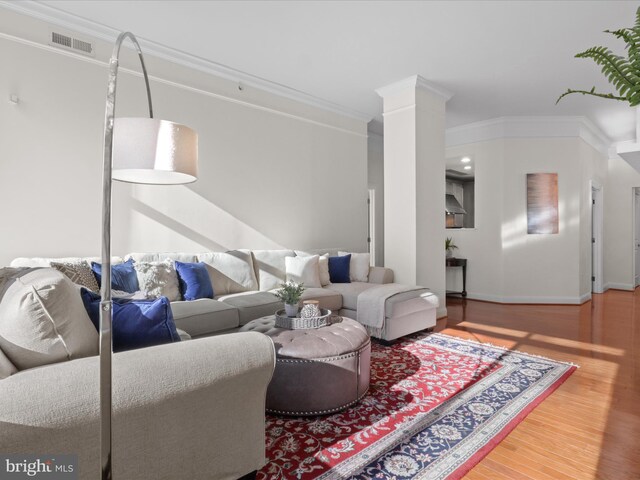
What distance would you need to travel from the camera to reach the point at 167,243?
13.2ft

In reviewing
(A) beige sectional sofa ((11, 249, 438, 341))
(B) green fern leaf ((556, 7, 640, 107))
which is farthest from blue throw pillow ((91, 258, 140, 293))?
(B) green fern leaf ((556, 7, 640, 107))

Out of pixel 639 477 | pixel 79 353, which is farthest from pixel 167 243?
pixel 639 477

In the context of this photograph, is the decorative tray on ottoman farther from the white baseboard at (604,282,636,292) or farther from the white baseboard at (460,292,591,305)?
the white baseboard at (604,282,636,292)

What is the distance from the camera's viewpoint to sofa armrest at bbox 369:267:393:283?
4.80m

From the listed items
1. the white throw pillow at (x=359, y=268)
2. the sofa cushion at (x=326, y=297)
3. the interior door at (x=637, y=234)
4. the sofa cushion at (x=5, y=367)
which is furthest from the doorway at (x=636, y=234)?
the sofa cushion at (x=5, y=367)

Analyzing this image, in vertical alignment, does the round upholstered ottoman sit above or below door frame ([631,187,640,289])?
below

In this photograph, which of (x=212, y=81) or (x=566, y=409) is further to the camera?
(x=212, y=81)

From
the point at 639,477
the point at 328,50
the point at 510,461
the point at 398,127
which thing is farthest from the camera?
the point at 398,127

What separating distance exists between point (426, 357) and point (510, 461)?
4.94 feet

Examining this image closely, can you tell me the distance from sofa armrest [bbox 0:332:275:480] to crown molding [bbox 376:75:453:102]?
13.1 feet

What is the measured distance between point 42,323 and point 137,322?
0.35 metres

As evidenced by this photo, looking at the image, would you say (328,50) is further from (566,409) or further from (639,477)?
(639,477)

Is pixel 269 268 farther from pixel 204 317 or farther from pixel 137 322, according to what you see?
pixel 137 322

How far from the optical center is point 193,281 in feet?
11.6
